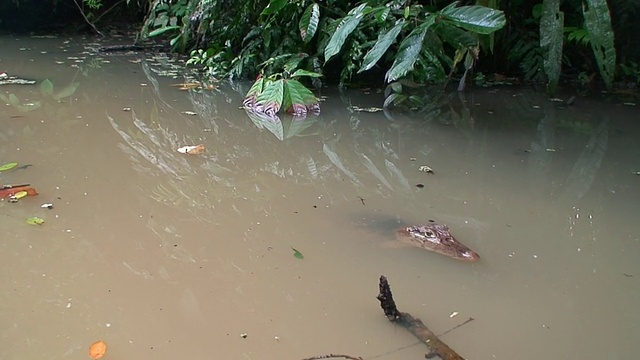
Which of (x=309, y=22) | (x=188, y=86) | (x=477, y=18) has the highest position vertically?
(x=477, y=18)

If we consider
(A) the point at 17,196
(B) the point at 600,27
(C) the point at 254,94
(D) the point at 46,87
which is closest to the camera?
(A) the point at 17,196

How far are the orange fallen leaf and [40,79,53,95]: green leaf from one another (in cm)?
241

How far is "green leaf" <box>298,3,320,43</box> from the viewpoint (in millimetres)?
3256

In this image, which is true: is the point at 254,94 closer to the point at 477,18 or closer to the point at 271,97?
the point at 271,97

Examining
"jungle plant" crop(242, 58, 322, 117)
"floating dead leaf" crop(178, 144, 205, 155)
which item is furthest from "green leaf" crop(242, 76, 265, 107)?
"floating dead leaf" crop(178, 144, 205, 155)

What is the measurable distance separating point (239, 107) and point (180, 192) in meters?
1.26

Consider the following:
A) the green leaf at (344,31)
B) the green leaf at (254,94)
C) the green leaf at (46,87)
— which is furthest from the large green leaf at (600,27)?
the green leaf at (46,87)

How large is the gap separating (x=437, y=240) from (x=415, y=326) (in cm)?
37

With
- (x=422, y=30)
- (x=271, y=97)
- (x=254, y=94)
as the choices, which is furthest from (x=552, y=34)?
(x=254, y=94)

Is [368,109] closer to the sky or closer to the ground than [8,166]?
closer to the ground

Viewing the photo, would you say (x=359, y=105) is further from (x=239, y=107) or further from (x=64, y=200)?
(x=64, y=200)

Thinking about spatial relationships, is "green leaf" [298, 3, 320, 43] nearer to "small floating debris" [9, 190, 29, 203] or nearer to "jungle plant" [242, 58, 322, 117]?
"jungle plant" [242, 58, 322, 117]

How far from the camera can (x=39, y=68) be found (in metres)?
3.89

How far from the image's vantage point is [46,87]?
3264mm
